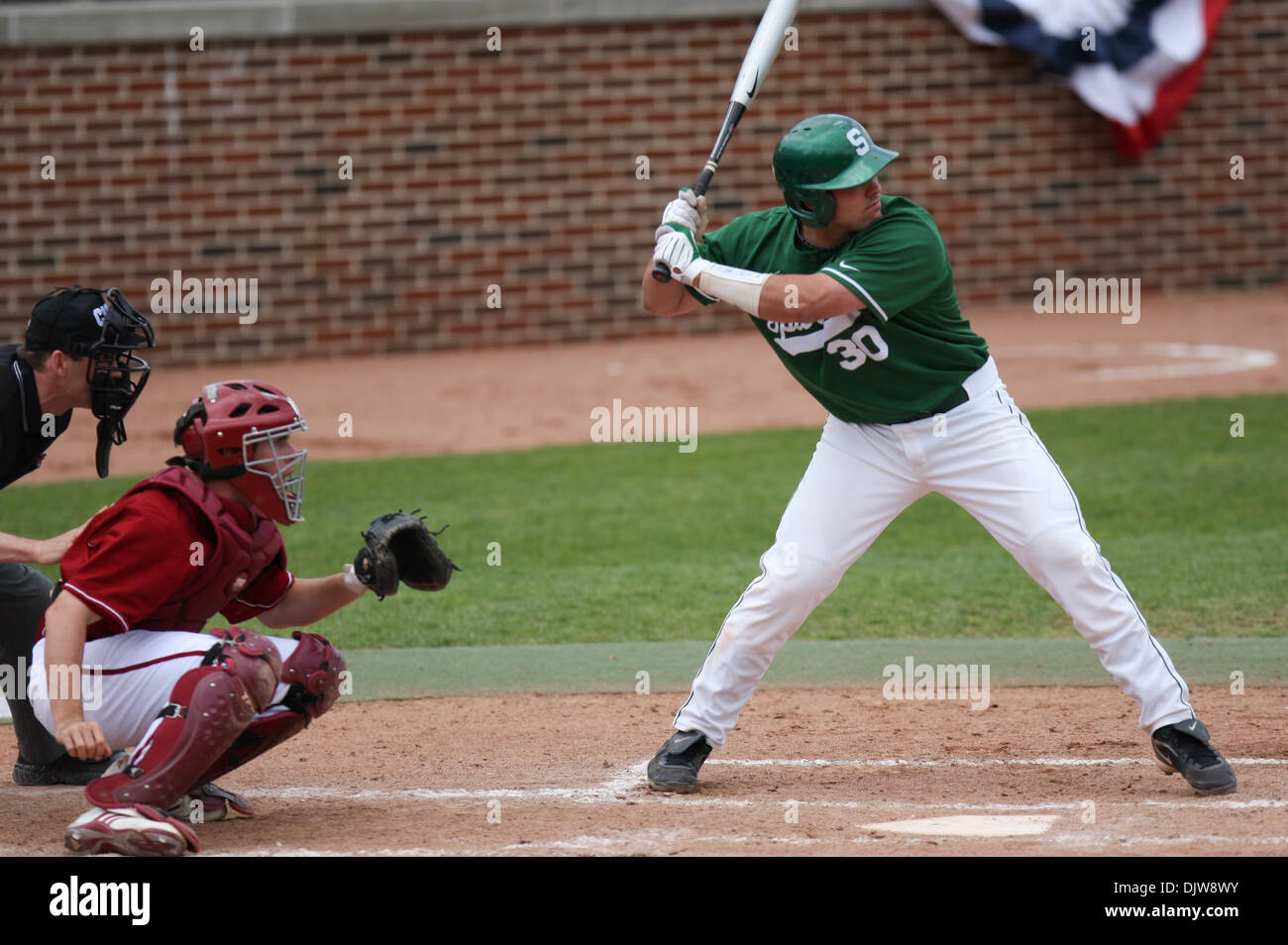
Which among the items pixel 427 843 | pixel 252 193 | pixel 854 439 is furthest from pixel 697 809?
pixel 252 193

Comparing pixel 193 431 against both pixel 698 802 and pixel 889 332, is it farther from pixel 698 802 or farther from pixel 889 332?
pixel 889 332

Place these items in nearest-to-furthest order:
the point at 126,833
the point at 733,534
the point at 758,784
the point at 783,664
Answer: the point at 126,833 → the point at 758,784 → the point at 783,664 → the point at 733,534

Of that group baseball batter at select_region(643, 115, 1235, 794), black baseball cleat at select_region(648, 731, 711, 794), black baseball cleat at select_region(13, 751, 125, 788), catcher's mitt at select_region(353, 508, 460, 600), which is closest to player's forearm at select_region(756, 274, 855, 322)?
baseball batter at select_region(643, 115, 1235, 794)

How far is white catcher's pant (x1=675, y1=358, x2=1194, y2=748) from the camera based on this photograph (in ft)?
14.1

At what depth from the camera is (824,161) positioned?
4.26 meters

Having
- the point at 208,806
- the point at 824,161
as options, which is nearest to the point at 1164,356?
the point at 824,161

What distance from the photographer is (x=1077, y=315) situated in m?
15.6

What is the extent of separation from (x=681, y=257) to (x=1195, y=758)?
209 cm

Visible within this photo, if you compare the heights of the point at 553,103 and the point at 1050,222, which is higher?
the point at 553,103

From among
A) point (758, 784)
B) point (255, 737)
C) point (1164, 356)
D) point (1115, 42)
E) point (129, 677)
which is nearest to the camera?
point (129, 677)

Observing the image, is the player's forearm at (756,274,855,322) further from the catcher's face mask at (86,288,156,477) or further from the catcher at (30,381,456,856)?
the catcher's face mask at (86,288,156,477)

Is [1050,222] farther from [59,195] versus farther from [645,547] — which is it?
[59,195]

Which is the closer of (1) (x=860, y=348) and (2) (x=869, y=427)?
(1) (x=860, y=348)

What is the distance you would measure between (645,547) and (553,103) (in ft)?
24.2
